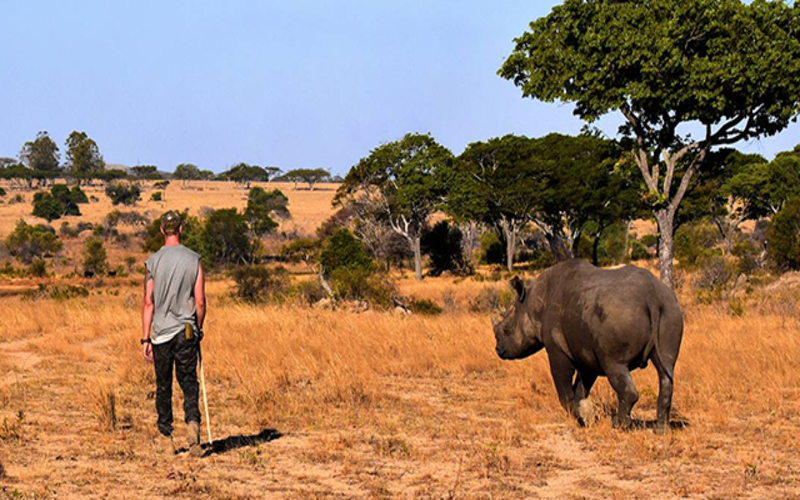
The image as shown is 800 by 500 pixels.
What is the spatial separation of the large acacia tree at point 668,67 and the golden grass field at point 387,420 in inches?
249

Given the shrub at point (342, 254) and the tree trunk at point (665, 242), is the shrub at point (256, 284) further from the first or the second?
the tree trunk at point (665, 242)

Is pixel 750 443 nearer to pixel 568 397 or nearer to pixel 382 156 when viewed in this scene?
pixel 568 397

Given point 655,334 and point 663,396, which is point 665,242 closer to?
point 663,396

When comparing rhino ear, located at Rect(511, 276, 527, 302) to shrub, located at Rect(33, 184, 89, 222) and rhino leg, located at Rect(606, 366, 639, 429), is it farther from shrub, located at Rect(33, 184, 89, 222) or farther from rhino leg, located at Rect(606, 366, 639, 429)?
shrub, located at Rect(33, 184, 89, 222)

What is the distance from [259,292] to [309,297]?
3.46 meters

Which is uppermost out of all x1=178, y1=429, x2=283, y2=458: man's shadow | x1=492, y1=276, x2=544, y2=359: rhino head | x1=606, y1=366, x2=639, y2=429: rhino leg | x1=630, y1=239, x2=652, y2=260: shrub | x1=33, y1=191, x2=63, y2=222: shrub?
x1=33, y1=191, x2=63, y2=222: shrub

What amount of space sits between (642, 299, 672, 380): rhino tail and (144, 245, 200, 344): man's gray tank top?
4.29m

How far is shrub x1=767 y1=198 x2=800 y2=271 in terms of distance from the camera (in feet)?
102

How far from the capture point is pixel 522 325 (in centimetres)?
927

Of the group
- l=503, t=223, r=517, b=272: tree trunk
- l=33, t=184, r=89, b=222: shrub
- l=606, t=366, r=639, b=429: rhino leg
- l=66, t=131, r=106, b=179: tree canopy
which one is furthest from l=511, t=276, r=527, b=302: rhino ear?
l=66, t=131, r=106, b=179: tree canopy

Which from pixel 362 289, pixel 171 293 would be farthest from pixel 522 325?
pixel 362 289

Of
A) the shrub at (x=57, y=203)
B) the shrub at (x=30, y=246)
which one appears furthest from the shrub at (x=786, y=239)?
the shrub at (x=57, y=203)

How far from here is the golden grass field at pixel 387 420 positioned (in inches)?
254

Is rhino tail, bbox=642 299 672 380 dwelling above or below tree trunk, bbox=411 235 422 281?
above
